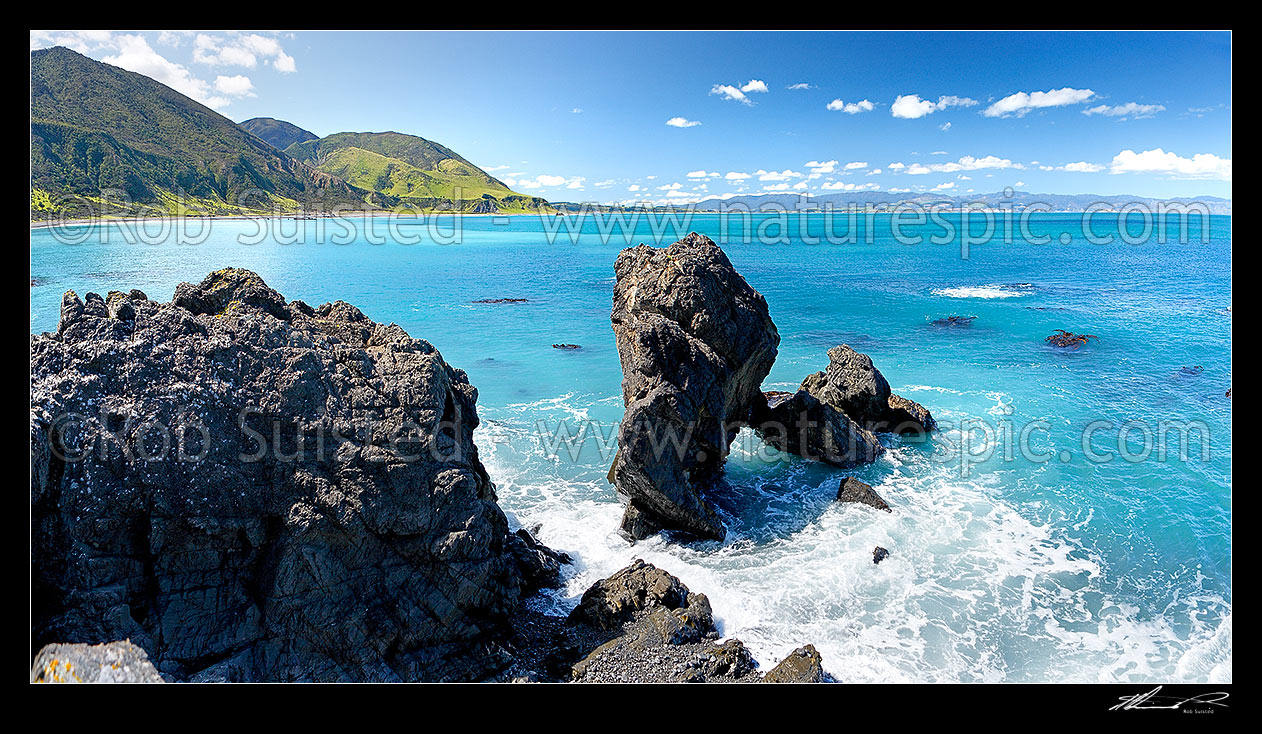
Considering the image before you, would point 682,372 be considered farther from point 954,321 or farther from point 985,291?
point 985,291

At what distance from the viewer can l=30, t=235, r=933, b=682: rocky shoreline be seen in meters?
13.5

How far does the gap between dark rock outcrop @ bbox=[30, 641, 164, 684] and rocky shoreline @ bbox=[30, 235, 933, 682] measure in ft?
15.0

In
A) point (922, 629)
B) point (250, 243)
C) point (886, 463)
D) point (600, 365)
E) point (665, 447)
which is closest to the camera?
point (922, 629)

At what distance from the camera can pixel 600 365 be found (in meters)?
46.5

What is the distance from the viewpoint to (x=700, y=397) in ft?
81.7

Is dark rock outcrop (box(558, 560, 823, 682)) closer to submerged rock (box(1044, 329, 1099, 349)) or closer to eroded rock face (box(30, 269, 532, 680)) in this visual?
eroded rock face (box(30, 269, 532, 680))

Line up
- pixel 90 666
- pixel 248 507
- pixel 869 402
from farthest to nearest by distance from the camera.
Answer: pixel 869 402, pixel 248 507, pixel 90 666

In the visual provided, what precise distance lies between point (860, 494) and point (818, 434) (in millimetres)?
4728
